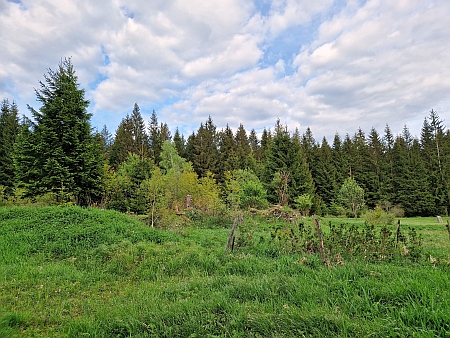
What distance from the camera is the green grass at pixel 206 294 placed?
2.85 metres

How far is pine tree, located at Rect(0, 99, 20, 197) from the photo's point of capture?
25297mm

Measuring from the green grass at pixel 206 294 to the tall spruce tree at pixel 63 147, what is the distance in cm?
721

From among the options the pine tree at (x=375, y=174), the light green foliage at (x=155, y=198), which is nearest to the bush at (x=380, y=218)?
the light green foliage at (x=155, y=198)

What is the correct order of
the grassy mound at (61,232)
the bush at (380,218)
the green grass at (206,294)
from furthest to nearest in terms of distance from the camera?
1. the bush at (380,218)
2. the grassy mound at (61,232)
3. the green grass at (206,294)

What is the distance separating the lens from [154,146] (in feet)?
133

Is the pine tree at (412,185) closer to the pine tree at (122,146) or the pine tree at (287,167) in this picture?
the pine tree at (287,167)

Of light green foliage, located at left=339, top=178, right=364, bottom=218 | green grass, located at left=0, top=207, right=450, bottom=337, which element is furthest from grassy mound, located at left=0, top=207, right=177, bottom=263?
light green foliage, located at left=339, top=178, right=364, bottom=218

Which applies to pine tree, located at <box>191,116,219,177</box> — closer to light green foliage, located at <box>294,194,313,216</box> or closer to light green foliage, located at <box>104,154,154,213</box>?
light green foliage, located at <box>294,194,313,216</box>

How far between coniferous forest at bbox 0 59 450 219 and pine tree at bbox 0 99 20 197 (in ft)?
0.44

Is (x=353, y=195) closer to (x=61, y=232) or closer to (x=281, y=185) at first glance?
(x=281, y=185)

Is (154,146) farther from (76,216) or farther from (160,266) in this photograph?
(160,266)

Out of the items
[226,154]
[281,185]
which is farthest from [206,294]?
[226,154]

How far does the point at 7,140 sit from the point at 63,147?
19.7m

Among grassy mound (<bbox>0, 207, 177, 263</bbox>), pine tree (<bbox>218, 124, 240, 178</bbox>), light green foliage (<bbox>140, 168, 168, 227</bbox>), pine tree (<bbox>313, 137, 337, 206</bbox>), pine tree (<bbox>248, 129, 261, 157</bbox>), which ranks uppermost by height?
pine tree (<bbox>248, 129, 261, 157</bbox>)
